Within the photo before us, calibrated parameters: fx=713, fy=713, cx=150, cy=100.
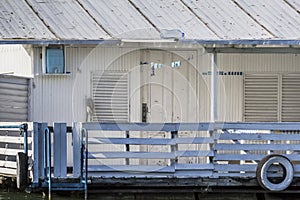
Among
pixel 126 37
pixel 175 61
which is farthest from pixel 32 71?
pixel 175 61

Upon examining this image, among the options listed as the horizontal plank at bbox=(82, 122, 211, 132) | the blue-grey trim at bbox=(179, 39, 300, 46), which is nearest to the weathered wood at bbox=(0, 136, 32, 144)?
the horizontal plank at bbox=(82, 122, 211, 132)

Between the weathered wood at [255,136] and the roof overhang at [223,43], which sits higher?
the roof overhang at [223,43]

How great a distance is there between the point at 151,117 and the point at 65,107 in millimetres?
1947

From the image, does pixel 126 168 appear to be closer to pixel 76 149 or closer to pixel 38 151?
pixel 76 149

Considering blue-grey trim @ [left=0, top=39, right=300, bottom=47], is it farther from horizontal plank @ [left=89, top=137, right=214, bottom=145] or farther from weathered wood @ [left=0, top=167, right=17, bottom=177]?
weathered wood @ [left=0, top=167, right=17, bottom=177]

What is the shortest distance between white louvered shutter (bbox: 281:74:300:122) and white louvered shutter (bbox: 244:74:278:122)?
0.19 meters

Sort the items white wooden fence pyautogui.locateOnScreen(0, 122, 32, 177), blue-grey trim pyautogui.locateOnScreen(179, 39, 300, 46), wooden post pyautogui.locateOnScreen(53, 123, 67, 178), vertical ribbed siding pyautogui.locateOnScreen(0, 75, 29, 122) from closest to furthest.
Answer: wooden post pyautogui.locateOnScreen(53, 123, 67, 178) < white wooden fence pyautogui.locateOnScreen(0, 122, 32, 177) < blue-grey trim pyautogui.locateOnScreen(179, 39, 300, 46) < vertical ribbed siding pyautogui.locateOnScreen(0, 75, 29, 122)

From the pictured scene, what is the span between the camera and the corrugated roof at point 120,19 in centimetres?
1523

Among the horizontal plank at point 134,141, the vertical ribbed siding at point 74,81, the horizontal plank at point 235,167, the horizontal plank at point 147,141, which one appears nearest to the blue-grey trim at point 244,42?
the vertical ribbed siding at point 74,81

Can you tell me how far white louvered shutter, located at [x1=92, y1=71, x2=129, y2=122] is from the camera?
15734 millimetres

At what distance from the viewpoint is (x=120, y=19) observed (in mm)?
15891

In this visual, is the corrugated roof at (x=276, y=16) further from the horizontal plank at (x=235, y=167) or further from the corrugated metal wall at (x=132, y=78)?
the horizontal plank at (x=235, y=167)

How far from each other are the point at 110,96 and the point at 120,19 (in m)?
1.73

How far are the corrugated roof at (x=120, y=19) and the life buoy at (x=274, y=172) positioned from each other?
3838mm
